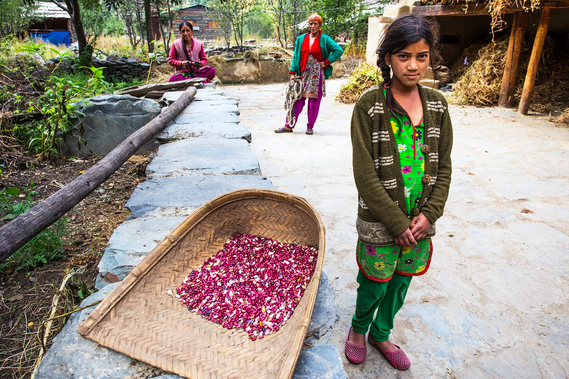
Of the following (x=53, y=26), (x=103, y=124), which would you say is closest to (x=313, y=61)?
(x=103, y=124)

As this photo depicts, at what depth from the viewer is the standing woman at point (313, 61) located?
5.17 m

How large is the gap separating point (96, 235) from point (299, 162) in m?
2.45

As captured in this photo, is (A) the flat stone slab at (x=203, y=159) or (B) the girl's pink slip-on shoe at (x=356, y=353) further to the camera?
(A) the flat stone slab at (x=203, y=159)

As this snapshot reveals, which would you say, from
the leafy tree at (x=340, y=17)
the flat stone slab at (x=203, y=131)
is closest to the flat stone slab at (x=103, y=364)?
the flat stone slab at (x=203, y=131)

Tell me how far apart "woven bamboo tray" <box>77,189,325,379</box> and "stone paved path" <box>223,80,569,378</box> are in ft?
2.05

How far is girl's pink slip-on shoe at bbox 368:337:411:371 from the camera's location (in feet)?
5.43

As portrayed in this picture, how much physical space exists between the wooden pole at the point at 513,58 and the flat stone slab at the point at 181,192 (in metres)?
6.27

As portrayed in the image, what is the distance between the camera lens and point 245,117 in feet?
22.3

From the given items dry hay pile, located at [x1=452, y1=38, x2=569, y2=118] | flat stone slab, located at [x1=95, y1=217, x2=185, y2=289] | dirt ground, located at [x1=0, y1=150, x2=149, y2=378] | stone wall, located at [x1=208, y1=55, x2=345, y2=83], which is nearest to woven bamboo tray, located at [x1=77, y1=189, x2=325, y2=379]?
flat stone slab, located at [x1=95, y1=217, x2=185, y2=289]

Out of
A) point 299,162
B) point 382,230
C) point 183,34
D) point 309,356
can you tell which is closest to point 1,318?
point 309,356

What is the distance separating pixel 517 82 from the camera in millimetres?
7379

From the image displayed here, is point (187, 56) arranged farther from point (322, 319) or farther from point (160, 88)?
point (322, 319)

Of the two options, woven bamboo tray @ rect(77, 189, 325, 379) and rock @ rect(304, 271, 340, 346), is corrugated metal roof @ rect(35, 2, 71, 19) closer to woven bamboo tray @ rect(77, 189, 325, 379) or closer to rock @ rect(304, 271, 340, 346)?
woven bamboo tray @ rect(77, 189, 325, 379)

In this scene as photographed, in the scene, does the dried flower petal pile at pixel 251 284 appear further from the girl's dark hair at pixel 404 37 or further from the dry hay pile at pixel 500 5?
the dry hay pile at pixel 500 5
